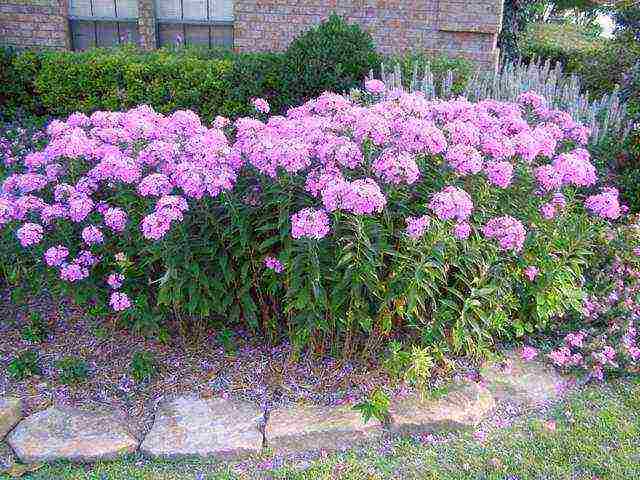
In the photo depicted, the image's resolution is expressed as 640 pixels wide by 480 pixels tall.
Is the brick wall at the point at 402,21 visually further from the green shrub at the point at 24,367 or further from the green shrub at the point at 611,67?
the green shrub at the point at 24,367

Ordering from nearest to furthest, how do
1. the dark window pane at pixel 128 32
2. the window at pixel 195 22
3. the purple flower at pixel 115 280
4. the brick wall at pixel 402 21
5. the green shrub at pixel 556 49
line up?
the purple flower at pixel 115 280
the brick wall at pixel 402 21
the window at pixel 195 22
the dark window pane at pixel 128 32
the green shrub at pixel 556 49

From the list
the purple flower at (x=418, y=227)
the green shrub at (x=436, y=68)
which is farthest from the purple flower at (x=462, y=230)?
the green shrub at (x=436, y=68)

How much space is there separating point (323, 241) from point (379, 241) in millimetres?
242

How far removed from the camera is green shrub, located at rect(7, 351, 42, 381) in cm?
317

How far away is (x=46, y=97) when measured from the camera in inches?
276

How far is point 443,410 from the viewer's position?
9.76 ft

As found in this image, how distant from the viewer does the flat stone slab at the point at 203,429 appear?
2.76 meters

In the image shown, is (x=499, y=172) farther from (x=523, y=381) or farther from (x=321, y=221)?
(x=523, y=381)

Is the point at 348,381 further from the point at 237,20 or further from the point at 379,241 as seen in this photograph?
the point at 237,20

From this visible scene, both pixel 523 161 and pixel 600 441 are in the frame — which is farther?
pixel 523 161

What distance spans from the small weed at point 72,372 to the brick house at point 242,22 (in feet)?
18.2

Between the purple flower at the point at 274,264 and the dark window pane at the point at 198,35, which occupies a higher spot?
the dark window pane at the point at 198,35

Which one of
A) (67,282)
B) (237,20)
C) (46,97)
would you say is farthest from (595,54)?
Result: (67,282)

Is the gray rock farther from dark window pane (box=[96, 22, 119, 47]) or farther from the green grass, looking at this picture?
dark window pane (box=[96, 22, 119, 47])
